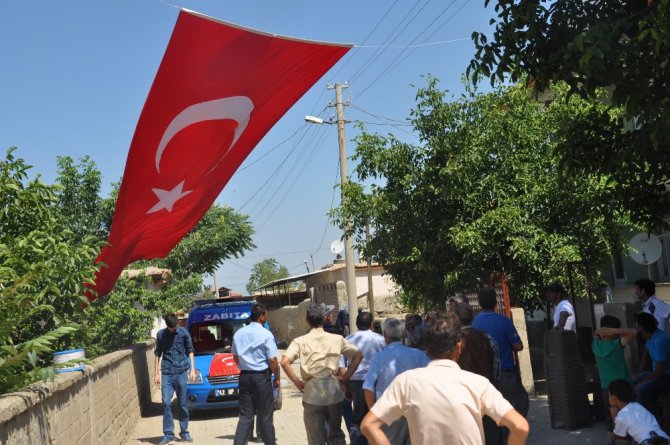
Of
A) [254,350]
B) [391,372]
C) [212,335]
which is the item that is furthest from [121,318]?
[391,372]

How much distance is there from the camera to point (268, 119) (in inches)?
457

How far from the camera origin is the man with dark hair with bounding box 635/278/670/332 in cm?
965

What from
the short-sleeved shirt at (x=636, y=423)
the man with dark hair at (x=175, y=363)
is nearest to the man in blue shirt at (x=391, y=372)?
the short-sleeved shirt at (x=636, y=423)

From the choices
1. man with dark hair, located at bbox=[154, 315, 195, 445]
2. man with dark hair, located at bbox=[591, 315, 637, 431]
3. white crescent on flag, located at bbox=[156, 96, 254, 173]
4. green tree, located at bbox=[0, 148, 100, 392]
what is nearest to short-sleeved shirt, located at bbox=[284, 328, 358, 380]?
green tree, located at bbox=[0, 148, 100, 392]

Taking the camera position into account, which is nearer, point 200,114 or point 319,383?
point 319,383

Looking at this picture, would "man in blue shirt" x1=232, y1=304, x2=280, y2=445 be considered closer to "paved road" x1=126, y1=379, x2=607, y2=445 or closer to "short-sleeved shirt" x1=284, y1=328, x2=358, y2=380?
"short-sleeved shirt" x1=284, y1=328, x2=358, y2=380

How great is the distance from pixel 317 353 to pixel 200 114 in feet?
14.1

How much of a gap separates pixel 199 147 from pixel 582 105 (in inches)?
284

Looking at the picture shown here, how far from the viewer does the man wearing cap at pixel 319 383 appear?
8008 mm

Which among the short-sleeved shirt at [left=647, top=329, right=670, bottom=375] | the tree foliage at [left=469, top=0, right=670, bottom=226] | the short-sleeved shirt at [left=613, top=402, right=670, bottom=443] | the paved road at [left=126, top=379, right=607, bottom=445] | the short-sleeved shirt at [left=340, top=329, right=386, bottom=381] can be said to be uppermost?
the tree foliage at [left=469, top=0, right=670, bottom=226]

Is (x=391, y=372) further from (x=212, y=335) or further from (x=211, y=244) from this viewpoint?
(x=211, y=244)

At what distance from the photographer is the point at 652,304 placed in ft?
32.0

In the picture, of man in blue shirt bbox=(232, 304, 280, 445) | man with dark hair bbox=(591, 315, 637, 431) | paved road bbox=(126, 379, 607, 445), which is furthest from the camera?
paved road bbox=(126, 379, 607, 445)

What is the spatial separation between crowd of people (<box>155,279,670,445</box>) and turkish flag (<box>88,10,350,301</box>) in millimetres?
2863
